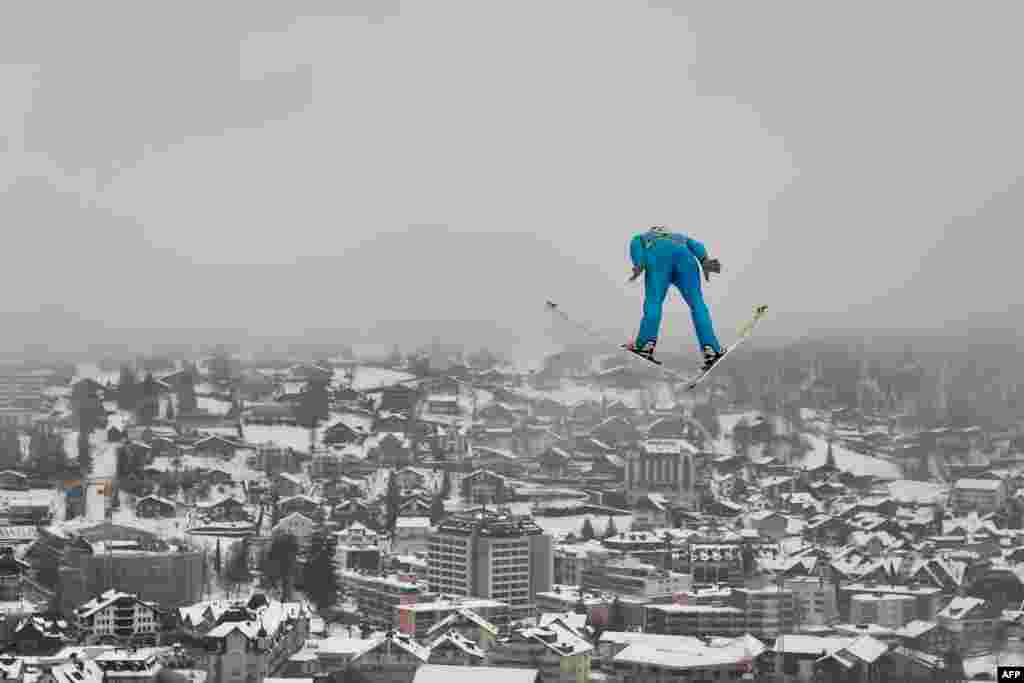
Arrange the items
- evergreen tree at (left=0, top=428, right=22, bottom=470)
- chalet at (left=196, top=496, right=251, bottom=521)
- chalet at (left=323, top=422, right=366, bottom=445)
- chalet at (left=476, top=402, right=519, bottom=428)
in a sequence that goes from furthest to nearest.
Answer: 1. chalet at (left=476, top=402, right=519, bottom=428)
2. chalet at (left=323, top=422, right=366, bottom=445)
3. evergreen tree at (left=0, top=428, right=22, bottom=470)
4. chalet at (left=196, top=496, right=251, bottom=521)

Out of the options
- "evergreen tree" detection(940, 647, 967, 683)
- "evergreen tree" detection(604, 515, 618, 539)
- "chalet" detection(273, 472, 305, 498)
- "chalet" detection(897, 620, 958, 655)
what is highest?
"chalet" detection(273, 472, 305, 498)

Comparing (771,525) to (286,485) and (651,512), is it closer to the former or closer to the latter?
(651,512)

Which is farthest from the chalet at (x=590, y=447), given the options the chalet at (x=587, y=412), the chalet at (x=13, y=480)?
the chalet at (x=13, y=480)

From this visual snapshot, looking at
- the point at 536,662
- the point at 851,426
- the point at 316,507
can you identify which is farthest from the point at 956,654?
the point at 851,426

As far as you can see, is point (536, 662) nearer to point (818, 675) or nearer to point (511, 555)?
point (818, 675)

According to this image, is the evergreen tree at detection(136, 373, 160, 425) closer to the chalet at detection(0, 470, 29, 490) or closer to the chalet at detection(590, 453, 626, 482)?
the chalet at detection(0, 470, 29, 490)

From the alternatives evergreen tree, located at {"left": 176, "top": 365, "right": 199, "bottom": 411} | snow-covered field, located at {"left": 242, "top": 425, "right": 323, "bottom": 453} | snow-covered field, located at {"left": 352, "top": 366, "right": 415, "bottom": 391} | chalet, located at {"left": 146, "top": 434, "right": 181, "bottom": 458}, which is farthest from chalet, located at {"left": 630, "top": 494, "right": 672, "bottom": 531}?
snow-covered field, located at {"left": 352, "top": 366, "right": 415, "bottom": 391}
